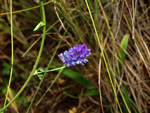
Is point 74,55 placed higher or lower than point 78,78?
higher

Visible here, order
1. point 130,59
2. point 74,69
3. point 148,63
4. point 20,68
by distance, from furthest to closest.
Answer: point 20,68 < point 74,69 < point 130,59 < point 148,63

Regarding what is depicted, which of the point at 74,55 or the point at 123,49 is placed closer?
the point at 74,55

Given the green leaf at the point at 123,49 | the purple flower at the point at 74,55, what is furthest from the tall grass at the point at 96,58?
the purple flower at the point at 74,55

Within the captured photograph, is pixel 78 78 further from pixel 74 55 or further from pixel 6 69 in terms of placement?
pixel 6 69

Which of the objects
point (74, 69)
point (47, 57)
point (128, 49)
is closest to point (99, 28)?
point (128, 49)

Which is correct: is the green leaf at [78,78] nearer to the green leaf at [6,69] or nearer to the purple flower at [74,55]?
the purple flower at [74,55]

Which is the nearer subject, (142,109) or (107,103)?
(142,109)

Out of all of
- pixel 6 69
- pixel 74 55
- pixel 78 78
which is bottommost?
pixel 78 78

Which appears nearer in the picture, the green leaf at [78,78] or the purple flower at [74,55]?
the purple flower at [74,55]

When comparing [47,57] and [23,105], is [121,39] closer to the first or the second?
[47,57]

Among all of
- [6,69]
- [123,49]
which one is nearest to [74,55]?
[123,49]

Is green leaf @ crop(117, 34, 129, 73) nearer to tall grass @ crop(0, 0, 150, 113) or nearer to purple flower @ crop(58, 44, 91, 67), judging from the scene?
tall grass @ crop(0, 0, 150, 113)
